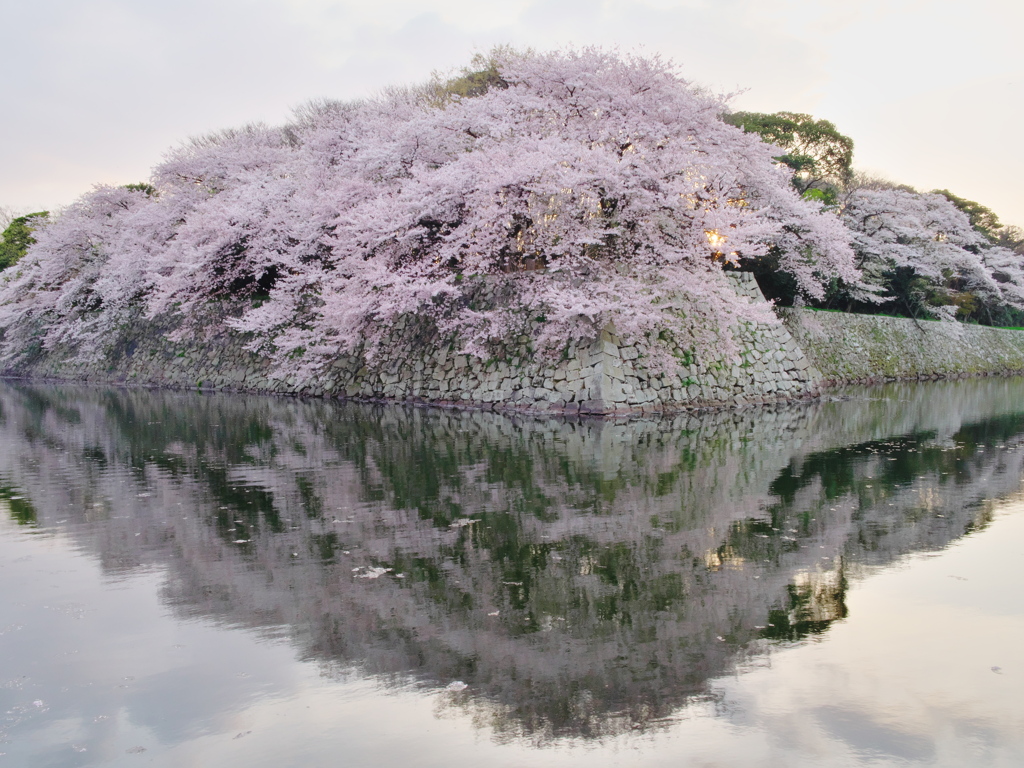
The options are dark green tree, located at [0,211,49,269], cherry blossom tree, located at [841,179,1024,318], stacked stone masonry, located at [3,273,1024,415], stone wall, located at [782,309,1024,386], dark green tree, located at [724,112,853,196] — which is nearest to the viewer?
stacked stone masonry, located at [3,273,1024,415]

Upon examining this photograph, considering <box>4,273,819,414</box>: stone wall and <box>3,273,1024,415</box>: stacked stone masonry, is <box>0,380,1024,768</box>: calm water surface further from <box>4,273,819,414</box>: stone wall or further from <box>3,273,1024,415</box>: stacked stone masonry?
<box>3,273,1024,415</box>: stacked stone masonry

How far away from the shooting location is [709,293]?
15586 mm

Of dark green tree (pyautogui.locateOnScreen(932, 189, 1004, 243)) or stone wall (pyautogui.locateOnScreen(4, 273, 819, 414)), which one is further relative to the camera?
dark green tree (pyautogui.locateOnScreen(932, 189, 1004, 243))

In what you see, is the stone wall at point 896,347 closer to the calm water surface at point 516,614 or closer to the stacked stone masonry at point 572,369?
the stacked stone masonry at point 572,369

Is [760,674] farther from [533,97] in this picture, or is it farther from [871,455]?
[533,97]

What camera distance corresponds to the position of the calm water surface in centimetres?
285

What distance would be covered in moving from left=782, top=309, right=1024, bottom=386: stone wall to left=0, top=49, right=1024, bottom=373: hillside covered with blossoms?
1.99 m

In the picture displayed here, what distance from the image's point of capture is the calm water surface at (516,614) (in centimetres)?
285

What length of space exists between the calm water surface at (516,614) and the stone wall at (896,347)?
16.5m

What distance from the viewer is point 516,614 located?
3.99 meters

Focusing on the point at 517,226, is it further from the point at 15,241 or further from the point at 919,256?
the point at 15,241

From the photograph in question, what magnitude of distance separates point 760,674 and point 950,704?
69cm

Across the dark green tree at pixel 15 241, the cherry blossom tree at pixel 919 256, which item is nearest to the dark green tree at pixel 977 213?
the cherry blossom tree at pixel 919 256

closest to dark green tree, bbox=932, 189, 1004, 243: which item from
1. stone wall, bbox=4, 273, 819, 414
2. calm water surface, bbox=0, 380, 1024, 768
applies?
stone wall, bbox=4, 273, 819, 414
